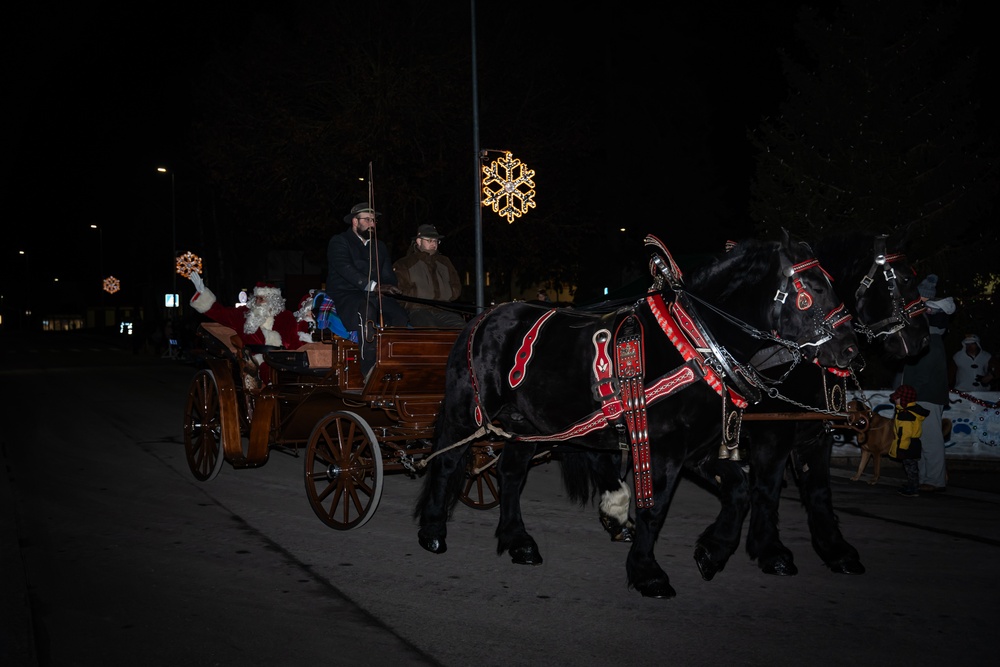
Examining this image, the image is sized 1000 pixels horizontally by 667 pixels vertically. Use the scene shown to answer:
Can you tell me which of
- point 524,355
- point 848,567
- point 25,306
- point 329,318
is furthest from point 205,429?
point 25,306

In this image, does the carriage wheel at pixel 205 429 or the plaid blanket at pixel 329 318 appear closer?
the plaid blanket at pixel 329 318

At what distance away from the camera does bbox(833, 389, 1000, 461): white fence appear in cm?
1095

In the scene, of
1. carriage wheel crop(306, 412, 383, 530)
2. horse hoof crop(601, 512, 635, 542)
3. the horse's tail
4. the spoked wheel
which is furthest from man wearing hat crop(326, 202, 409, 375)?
horse hoof crop(601, 512, 635, 542)

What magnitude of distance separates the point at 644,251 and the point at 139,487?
33613 mm

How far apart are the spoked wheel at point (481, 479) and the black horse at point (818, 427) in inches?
74.3

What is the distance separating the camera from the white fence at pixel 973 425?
10953mm

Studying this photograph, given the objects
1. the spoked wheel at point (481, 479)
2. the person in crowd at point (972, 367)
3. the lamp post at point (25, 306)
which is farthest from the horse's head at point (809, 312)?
the lamp post at point (25, 306)

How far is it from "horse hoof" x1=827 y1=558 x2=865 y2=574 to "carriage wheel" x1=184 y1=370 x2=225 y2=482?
5.89 m

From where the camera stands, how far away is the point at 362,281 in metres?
7.98

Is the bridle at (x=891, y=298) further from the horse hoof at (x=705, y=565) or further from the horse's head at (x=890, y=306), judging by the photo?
the horse hoof at (x=705, y=565)

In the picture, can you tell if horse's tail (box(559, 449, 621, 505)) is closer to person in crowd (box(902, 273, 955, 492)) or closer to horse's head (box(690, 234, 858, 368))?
horse's head (box(690, 234, 858, 368))

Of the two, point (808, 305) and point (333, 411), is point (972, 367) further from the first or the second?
point (333, 411)

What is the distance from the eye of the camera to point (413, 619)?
17.5 feet

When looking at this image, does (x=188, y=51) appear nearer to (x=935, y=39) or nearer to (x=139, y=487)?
(x=935, y=39)
